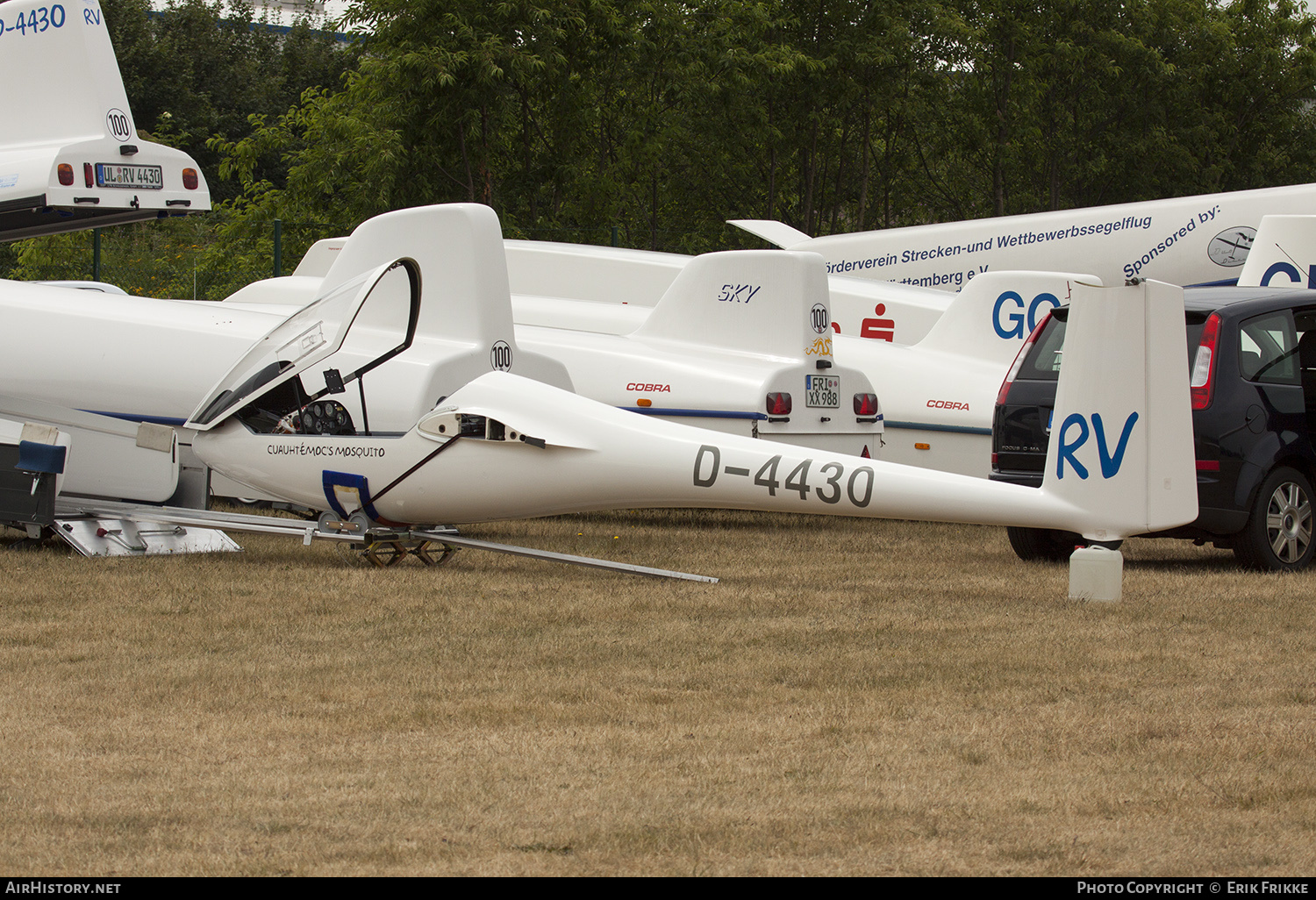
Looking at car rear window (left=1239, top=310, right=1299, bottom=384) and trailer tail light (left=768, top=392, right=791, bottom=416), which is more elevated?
car rear window (left=1239, top=310, right=1299, bottom=384)

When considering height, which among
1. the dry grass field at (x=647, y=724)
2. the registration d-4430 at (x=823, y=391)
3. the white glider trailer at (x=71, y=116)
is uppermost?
the white glider trailer at (x=71, y=116)

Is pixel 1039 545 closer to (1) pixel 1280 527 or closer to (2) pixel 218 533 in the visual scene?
(1) pixel 1280 527

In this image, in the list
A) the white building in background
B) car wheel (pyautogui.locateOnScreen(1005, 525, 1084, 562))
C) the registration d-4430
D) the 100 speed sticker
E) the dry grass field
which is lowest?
car wheel (pyautogui.locateOnScreen(1005, 525, 1084, 562))

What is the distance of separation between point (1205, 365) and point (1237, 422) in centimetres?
38

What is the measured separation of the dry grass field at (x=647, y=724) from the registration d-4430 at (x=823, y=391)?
9.49 feet

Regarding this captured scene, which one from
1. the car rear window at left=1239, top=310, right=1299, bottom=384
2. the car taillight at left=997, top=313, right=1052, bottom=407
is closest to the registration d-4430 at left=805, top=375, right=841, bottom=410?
the car taillight at left=997, top=313, right=1052, bottom=407

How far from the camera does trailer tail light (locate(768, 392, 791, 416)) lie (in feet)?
36.8

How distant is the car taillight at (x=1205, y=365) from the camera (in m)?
8.83

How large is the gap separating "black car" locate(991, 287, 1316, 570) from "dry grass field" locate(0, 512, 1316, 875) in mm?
407

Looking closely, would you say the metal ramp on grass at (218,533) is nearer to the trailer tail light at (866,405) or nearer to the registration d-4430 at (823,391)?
the registration d-4430 at (823,391)

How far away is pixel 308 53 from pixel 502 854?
46.3 metres

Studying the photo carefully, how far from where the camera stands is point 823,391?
11.4m

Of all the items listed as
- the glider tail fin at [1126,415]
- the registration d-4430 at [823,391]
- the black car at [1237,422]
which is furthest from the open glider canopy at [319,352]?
the glider tail fin at [1126,415]

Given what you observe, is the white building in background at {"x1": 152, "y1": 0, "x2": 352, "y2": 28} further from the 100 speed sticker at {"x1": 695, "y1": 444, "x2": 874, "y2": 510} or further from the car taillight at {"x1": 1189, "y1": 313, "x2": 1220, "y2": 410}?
the 100 speed sticker at {"x1": 695, "y1": 444, "x2": 874, "y2": 510}
